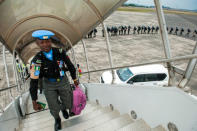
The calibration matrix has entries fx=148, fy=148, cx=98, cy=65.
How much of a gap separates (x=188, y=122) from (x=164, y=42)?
937 millimetres

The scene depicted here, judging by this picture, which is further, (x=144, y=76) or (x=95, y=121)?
(x=144, y=76)

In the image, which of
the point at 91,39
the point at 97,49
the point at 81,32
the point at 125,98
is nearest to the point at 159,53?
the point at 97,49

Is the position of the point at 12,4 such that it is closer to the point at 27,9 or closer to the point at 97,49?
the point at 27,9

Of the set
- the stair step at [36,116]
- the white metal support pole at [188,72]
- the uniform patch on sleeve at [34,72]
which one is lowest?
the stair step at [36,116]

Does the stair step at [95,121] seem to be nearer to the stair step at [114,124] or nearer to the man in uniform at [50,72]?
the stair step at [114,124]

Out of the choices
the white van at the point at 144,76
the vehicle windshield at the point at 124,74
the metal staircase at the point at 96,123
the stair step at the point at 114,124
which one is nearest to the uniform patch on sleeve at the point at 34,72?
the metal staircase at the point at 96,123

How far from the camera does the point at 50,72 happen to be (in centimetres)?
254

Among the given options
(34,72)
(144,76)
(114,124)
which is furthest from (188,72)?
(144,76)

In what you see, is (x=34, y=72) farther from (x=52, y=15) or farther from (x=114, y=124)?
(x=52, y=15)

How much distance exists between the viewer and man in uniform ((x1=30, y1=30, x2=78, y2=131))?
94.3 inches

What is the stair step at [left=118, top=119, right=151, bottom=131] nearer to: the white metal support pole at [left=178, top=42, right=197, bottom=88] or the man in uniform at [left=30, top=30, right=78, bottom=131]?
the white metal support pole at [left=178, top=42, right=197, bottom=88]

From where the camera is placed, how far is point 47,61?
2492 millimetres

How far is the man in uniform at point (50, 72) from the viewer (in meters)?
2.40

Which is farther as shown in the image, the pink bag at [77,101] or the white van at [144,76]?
the white van at [144,76]
